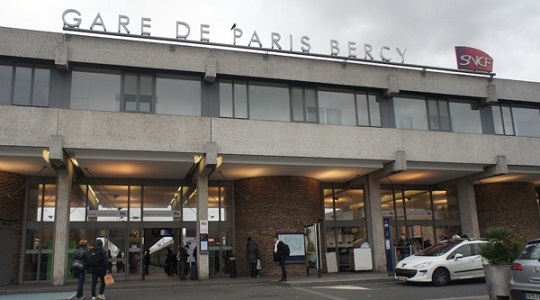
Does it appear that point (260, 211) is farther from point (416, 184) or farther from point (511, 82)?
point (511, 82)

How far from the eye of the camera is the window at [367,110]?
69.7 ft

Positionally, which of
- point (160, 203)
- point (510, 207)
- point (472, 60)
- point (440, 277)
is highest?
point (472, 60)

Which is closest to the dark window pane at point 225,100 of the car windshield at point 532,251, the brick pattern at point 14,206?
the brick pattern at point 14,206

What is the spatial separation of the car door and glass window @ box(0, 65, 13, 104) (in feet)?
51.3

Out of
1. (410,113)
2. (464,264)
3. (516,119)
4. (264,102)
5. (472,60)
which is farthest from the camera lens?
(516,119)

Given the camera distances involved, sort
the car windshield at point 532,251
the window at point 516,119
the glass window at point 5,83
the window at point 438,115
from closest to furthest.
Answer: the car windshield at point 532,251 → the glass window at point 5,83 → the window at point 438,115 → the window at point 516,119

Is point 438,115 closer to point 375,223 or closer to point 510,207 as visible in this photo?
point 375,223

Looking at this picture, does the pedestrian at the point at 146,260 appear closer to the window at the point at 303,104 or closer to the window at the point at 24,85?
the window at the point at 24,85

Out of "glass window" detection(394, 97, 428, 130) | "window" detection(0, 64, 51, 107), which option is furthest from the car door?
"window" detection(0, 64, 51, 107)

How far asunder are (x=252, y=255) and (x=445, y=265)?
24.9ft

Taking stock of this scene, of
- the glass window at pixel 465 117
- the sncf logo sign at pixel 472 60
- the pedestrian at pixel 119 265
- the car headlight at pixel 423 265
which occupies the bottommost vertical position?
the car headlight at pixel 423 265

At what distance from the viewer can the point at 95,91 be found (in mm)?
18156

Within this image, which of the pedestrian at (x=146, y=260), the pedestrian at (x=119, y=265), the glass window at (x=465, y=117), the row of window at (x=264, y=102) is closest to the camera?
the row of window at (x=264, y=102)

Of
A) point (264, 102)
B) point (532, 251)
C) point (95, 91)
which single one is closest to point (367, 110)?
point (264, 102)
